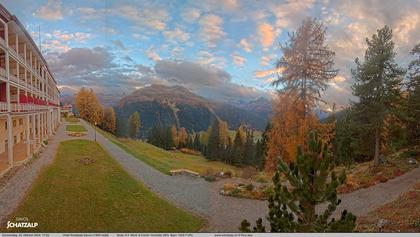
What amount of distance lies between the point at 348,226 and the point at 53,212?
6658 mm

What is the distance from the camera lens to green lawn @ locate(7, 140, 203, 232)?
6730 mm

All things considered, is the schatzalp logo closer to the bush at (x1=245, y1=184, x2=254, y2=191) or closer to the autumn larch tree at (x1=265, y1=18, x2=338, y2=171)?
the bush at (x1=245, y1=184, x2=254, y2=191)

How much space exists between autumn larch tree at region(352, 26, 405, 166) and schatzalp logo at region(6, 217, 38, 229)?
12.4 metres

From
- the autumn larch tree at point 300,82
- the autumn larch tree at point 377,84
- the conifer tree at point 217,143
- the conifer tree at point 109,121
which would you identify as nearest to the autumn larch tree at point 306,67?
the autumn larch tree at point 300,82

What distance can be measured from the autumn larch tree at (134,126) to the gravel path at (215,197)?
2.65 metres

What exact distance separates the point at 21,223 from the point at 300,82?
31.3 feet

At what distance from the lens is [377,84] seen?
1173 centimetres

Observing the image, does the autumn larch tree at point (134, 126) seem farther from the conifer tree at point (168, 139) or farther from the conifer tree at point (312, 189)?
the conifer tree at point (312, 189)

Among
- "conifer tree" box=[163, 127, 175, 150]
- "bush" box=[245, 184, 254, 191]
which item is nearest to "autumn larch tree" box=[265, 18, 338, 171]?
"bush" box=[245, 184, 254, 191]

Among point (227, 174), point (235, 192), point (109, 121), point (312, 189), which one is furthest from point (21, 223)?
point (109, 121)

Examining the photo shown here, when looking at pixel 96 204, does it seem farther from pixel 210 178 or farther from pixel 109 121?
pixel 109 121

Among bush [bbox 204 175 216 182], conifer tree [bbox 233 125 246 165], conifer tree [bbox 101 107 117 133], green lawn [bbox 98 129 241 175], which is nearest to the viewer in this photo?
bush [bbox 204 175 216 182]

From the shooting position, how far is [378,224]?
A: 6871 mm

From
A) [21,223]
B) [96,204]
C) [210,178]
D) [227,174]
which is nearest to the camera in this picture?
[21,223]
